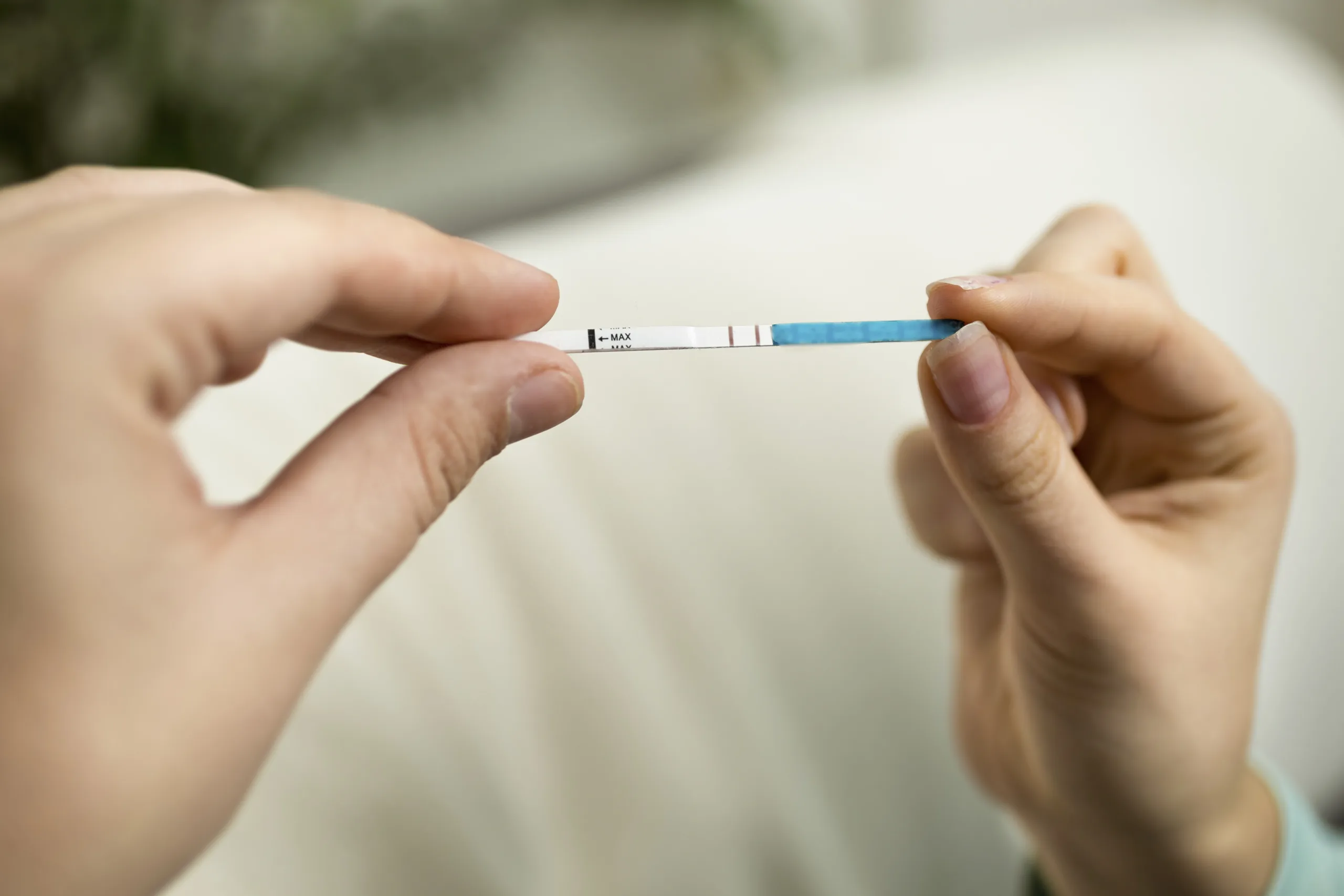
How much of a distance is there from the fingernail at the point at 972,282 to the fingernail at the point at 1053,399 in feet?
0.38

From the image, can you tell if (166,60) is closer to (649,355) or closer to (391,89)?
(391,89)

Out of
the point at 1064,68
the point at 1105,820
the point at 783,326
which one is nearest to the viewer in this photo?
the point at 783,326

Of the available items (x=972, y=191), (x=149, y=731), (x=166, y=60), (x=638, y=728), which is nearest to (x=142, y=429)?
(x=149, y=731)

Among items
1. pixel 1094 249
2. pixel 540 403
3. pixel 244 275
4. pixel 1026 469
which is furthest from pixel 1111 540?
pixel 244 275

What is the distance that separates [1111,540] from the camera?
47 cm

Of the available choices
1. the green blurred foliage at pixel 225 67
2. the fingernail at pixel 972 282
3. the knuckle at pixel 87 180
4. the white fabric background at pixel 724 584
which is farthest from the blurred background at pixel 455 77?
the fingernail at pixel 972 282

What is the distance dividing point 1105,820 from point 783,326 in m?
0.37

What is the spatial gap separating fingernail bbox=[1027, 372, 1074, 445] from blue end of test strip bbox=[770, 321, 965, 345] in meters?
0.13

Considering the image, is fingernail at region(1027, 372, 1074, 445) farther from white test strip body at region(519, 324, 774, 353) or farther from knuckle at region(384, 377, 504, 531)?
knuckle at region(384, 377, 504, 531)

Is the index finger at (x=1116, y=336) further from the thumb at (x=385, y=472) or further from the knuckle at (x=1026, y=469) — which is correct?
the thumb at (x=385, y=472)

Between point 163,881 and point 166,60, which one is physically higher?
point 166,60

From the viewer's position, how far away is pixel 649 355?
0.79 metres

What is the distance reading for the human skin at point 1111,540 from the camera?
0.45m

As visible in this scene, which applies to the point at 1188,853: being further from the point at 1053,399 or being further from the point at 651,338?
the point at 651,338
